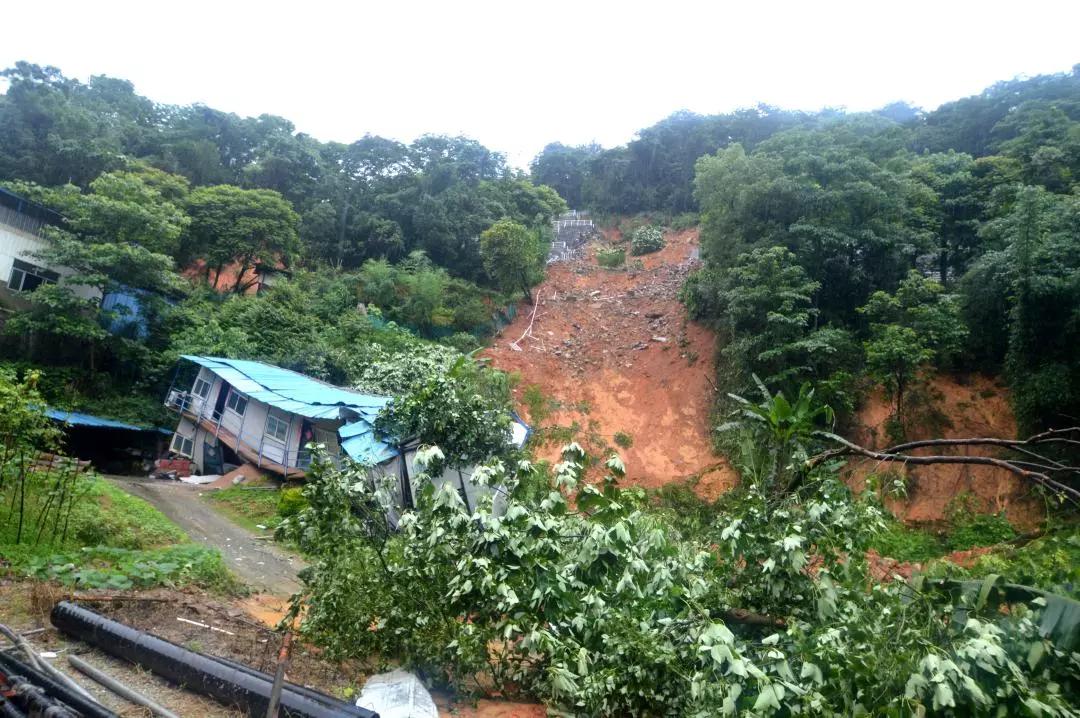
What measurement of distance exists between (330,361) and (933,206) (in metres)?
20.1

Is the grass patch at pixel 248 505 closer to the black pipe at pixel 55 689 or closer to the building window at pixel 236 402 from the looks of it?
the building window at pixel 236 402

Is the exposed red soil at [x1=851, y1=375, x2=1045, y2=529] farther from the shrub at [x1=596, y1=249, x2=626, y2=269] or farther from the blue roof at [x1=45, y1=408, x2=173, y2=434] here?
the blue roof at [x1=45, y1=408, x2=173, y2=434]

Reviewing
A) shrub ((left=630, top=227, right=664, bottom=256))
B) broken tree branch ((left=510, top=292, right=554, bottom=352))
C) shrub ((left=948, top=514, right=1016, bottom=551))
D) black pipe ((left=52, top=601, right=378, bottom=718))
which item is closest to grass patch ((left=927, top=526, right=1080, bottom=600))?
black pipe ((left=52, top=601, right=378, bottom=718))

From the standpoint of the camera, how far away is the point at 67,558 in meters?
7.58

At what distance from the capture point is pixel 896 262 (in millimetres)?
18391

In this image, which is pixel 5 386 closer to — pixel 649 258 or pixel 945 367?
pixel 945 367

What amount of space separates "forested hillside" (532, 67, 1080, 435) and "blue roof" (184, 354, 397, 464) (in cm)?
1031

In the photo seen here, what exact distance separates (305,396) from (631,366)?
12.5 meters

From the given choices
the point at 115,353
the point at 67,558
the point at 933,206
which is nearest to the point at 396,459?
the point at 67,558

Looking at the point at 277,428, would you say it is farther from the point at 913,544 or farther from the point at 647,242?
the point at 647,242

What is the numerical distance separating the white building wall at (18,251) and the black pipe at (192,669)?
19040mm

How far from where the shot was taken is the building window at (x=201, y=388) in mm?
18688

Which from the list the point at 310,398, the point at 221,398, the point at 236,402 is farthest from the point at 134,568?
the point at 221,398

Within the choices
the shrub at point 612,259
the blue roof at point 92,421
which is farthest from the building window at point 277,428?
the shrub at point 612,259
